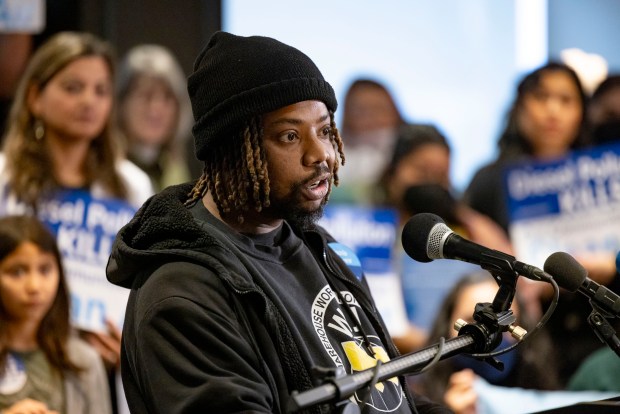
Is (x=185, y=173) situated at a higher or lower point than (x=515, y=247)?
higher

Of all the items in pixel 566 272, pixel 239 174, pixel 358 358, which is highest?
pixel 239 174

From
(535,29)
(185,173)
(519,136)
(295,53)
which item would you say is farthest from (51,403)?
(535,29)

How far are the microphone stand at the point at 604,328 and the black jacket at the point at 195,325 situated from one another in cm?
51

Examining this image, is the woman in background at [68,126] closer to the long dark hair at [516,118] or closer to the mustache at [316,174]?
→ the long dark hair at [516,118]

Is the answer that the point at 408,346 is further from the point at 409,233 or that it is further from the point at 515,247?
the point at 409,233

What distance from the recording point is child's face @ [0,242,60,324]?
3664 millimetres

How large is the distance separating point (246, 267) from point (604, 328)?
67cm

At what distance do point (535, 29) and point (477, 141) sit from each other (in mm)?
653

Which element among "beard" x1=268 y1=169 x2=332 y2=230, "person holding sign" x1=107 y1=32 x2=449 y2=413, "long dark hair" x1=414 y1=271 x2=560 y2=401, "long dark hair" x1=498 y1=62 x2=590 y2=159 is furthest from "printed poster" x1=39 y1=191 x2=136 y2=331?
"beard" x1=268 y1=169 x2=332 y2=230

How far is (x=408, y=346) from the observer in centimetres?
468

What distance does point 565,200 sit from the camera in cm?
502

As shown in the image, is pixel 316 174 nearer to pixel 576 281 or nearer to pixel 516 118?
pixel 576 281

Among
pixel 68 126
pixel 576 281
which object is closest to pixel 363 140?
pixel 68 126

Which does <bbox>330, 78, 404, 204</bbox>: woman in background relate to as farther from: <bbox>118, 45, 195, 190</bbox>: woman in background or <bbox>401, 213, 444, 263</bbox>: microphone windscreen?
<bbox>401, 213, 444, 263</bbox>: microphone windscreen
